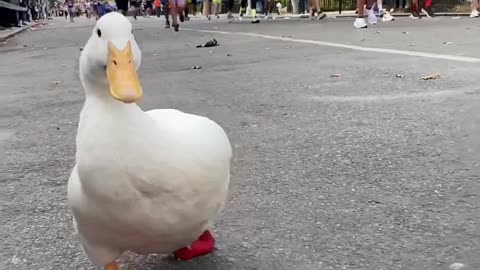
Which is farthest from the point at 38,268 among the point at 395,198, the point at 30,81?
the point at 30,81

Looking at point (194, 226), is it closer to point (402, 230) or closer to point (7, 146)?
point (402, 230)

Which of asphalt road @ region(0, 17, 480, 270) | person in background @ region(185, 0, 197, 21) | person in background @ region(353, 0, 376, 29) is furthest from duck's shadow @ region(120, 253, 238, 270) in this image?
person in background @ region(185, 0, 197, 21)

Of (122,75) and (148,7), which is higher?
(122,75)

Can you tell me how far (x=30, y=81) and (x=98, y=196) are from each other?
222 inches

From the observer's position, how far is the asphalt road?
194cm

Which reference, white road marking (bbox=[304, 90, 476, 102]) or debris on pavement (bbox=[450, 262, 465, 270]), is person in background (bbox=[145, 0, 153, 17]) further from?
debris on pavement (bbox=[450, 262, 465, 270])

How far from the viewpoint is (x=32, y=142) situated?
3660mm

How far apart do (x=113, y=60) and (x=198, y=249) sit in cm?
65

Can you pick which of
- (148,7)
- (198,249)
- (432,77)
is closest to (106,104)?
(198,249)

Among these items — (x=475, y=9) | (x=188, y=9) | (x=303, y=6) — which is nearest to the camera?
(x=475, y=9)

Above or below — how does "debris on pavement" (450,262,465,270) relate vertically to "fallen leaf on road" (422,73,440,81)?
below

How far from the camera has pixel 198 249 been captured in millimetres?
1868

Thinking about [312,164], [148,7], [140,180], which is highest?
[140,180]

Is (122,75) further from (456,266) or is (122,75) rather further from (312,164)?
(312,164)
